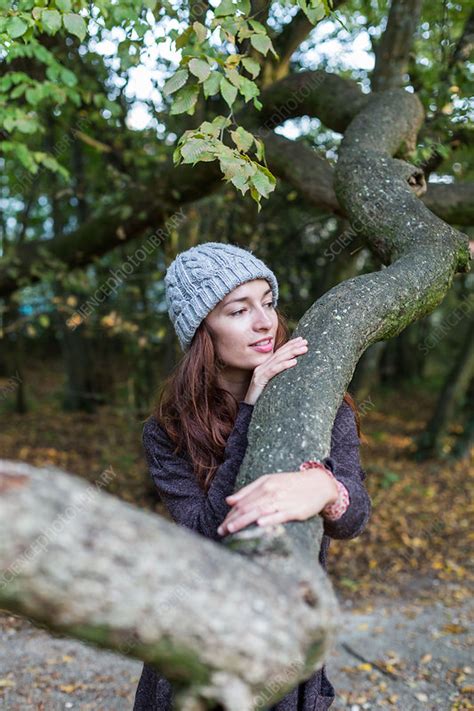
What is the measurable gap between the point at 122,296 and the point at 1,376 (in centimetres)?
770

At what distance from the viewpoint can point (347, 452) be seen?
2.22 meters

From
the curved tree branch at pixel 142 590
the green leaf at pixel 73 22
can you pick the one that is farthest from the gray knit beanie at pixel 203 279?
the curved tree branch at pixel 142 590

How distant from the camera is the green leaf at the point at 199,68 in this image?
257 centimetres

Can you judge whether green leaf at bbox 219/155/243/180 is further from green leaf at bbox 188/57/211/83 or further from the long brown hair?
the long brown hair

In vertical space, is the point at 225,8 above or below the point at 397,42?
below

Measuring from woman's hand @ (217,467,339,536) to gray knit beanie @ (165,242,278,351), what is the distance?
0.97m

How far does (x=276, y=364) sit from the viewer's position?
84.9 inches

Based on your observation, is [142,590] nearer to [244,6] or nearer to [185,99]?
[185,99]

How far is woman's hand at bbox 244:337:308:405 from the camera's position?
212cm

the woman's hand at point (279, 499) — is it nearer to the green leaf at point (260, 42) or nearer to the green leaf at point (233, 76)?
the green leaf at point (233, 76)

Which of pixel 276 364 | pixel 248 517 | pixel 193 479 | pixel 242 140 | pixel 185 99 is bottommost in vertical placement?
pixel 193 479

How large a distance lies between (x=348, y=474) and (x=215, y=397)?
69cm

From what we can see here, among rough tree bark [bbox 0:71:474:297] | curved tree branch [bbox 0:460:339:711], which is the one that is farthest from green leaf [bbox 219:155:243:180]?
curved tree branch [bbox 0:460:339:711]

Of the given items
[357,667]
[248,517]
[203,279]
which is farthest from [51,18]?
[357,667]
